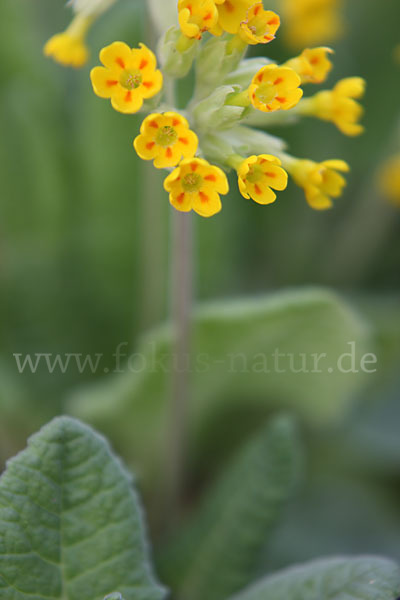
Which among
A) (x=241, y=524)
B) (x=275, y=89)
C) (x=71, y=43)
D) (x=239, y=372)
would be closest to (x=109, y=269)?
(x=239, y=372)

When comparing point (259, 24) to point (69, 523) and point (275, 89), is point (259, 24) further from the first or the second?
point (69, 523)

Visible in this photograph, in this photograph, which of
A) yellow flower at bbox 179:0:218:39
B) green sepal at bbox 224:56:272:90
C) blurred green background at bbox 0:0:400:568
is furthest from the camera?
blurred green background at bbox 0:0:400:568

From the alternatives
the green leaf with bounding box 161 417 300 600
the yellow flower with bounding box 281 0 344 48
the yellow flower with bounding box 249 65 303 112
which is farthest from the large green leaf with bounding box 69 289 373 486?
the yellow flower with bounding box 281 0 344 48

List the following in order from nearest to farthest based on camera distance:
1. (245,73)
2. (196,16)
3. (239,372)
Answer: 1. (196,16)
2. (245,73)
3. (239,372)

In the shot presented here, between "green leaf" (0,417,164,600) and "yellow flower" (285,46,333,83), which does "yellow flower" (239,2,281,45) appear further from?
"green leaf" (0,417,164,600)

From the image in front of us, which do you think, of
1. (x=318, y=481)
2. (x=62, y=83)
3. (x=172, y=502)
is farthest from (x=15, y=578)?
(x=62, y=83)

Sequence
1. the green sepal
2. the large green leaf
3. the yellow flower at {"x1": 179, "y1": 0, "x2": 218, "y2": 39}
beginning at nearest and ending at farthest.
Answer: the yellow flower at {"x1": 179, "y1": 0, "x2": 218, "y2": 39} → the green sepal → the large green leaf
